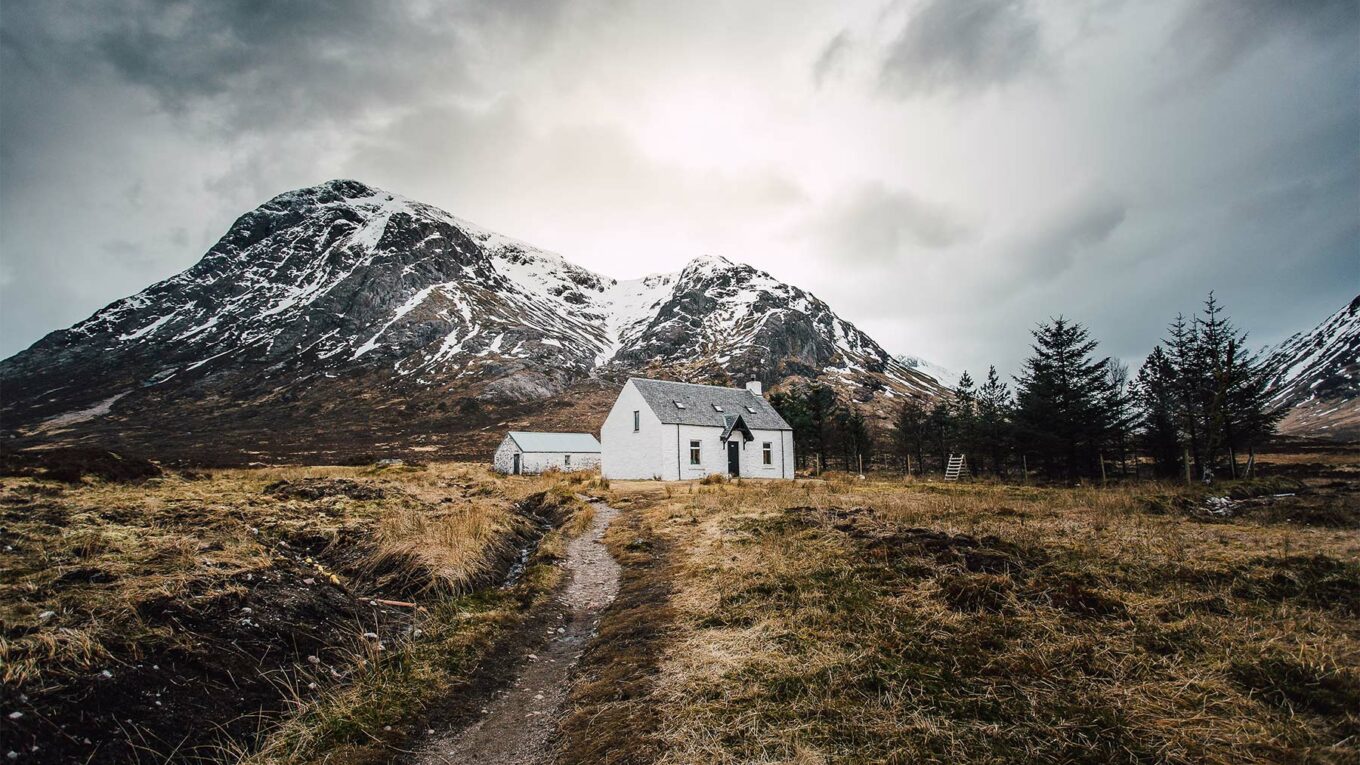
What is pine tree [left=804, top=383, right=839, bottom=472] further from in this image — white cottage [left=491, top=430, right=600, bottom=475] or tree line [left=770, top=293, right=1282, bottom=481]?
white cottage [left=491, top=430, right=600, bottom=475]

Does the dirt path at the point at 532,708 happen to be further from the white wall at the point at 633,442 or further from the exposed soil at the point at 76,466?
the white wall at the point at 633,442

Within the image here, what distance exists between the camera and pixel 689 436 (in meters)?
37.6

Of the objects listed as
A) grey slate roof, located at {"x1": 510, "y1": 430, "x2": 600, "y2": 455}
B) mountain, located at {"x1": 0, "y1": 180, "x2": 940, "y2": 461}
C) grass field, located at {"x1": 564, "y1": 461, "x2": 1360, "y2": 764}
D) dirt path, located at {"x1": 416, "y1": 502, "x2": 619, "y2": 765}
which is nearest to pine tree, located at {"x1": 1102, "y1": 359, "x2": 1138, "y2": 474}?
grass field, located at {"x1": 564, "y1": 461, "x2": 1360, "y2": 764}

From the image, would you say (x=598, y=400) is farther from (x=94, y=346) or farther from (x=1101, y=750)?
(x=94, y=346)

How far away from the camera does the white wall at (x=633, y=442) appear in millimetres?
36781

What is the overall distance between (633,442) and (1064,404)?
28713mm

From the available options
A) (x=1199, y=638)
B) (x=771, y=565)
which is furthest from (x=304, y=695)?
(x=1199, y=638)

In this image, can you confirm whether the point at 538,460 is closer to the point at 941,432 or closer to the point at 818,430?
the point at 818,430

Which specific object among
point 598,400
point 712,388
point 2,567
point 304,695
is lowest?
point 304,695

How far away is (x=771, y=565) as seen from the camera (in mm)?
8891

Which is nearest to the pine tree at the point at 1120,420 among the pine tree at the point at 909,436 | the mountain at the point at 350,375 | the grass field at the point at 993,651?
the pine tree at the point at 909,436

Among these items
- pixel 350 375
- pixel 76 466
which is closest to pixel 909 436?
pixel 76 466

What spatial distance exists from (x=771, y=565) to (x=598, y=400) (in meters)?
126

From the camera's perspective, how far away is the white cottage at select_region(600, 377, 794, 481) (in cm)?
3694
